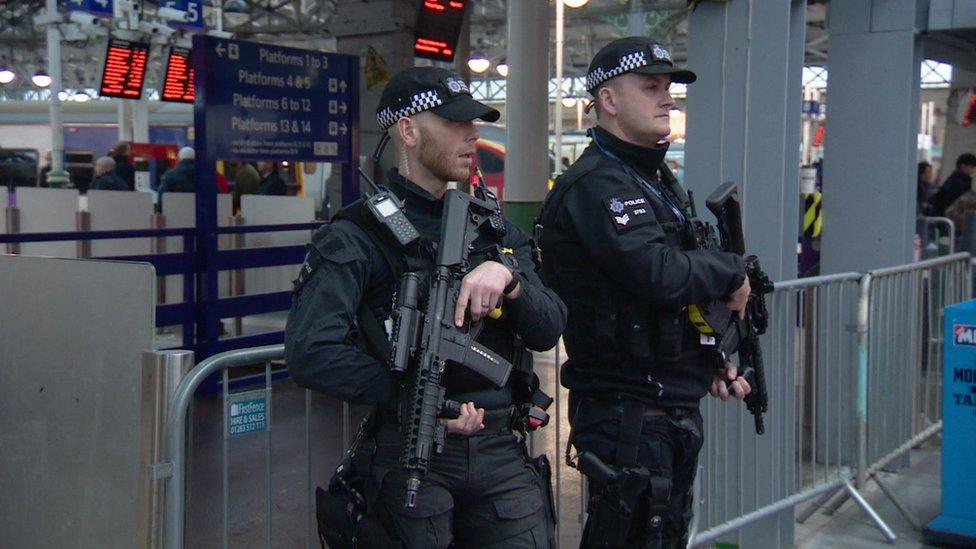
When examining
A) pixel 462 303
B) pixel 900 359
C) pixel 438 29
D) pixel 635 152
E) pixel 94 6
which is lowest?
pixel 900 359

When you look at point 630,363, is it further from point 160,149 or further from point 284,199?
point 160,149

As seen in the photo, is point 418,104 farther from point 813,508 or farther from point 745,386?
point 813,508

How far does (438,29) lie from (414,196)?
11.4m

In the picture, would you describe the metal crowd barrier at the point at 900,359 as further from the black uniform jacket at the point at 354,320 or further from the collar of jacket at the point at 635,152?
the black uniform jacket at the point at 354,320

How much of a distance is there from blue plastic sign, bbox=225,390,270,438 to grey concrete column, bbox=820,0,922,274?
5.34 meters

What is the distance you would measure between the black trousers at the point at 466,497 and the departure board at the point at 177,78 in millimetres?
15485

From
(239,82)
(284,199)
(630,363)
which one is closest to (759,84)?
(630,363)

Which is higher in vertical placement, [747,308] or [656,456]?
[747,308]

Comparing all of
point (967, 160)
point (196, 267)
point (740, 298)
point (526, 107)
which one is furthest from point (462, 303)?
point (967, 160)

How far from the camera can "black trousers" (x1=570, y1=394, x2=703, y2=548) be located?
3467 millimetres

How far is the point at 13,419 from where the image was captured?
3322 mm

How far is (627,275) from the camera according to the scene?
11.0 feet

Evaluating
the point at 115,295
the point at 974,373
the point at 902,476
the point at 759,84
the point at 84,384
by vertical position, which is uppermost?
the point at 759,84

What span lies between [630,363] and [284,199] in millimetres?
7299
